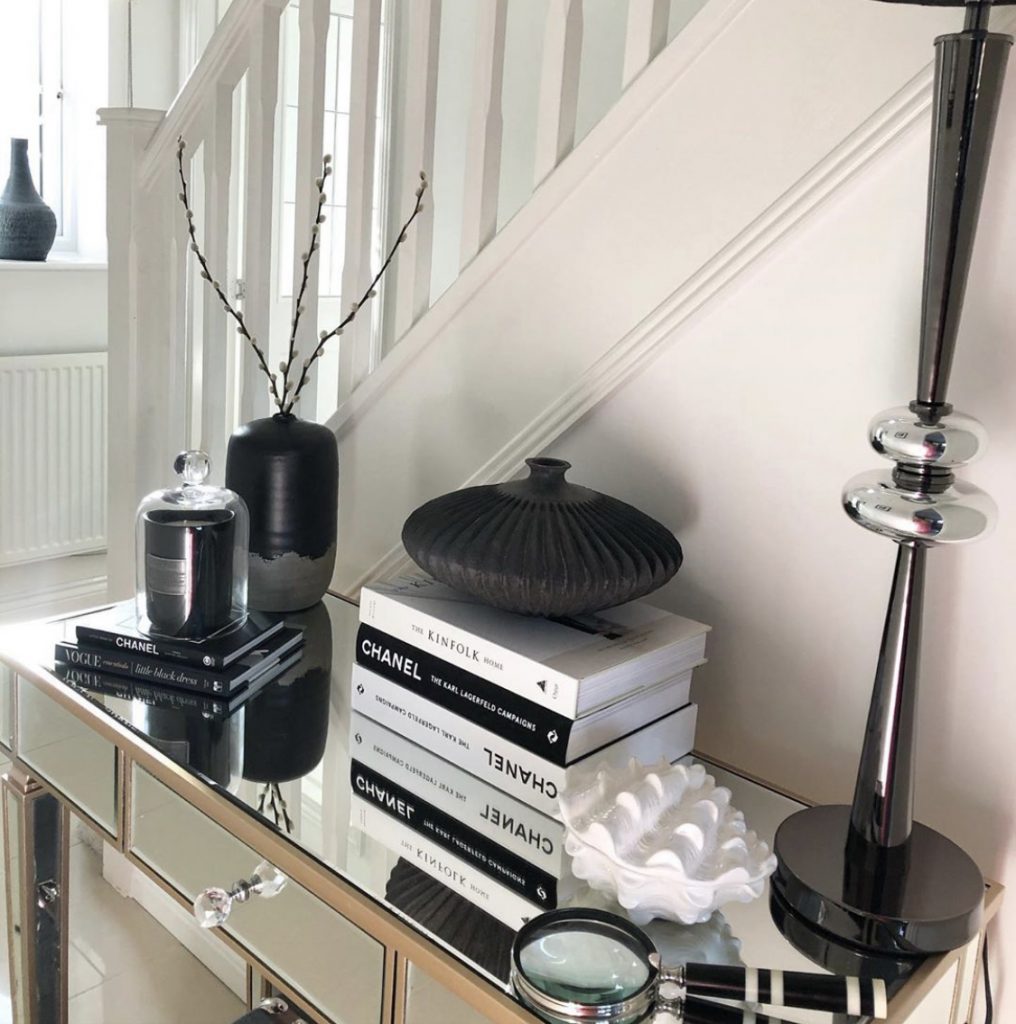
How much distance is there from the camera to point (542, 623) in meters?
1.04

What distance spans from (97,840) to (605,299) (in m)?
1.54

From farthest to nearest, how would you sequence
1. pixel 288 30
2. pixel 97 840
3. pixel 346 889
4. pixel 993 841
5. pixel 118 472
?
pixel 288 30 → pixel 97 840 → pixel 118 472 → pixel 993 841 → pixel 346 889

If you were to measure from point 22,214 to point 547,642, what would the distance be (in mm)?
2373

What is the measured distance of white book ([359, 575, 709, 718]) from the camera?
95cm

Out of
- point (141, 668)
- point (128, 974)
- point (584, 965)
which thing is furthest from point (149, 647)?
point (128, 974)

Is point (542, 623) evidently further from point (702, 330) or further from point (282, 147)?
point (282, 147)

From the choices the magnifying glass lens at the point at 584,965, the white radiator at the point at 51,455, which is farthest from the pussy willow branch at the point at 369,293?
the white radiator at the point at 51,455

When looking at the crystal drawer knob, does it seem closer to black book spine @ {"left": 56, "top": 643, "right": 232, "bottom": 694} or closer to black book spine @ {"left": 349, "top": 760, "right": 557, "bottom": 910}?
black book spine @ {"left": 349, "top": 760, "right": 557, "bottom": 910}

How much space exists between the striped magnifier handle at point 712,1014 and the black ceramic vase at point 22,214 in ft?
8.84

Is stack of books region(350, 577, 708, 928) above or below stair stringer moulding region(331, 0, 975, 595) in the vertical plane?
below

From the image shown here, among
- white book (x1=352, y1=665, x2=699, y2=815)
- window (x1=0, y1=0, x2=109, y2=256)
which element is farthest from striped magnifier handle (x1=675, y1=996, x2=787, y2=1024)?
window (x1=0, y1=0, x2=109, y2=256)

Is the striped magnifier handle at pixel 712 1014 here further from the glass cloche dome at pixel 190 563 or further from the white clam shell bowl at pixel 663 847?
the glass cloche dome at pixel 190 563

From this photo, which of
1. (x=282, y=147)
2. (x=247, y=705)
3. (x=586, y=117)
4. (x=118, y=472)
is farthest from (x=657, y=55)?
(x=282, y=147)

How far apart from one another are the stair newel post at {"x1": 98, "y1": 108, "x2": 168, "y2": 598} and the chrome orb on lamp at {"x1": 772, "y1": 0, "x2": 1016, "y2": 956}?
1175mm
